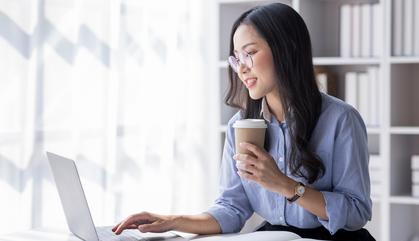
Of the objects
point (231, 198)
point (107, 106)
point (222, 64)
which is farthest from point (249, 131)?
point (222, 64)

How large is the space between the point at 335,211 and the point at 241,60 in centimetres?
49

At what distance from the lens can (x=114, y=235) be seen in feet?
5.97

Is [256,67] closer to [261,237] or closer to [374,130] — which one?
[261,237]

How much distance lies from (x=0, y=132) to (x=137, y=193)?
946 millimetres

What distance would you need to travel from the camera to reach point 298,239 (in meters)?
1.76

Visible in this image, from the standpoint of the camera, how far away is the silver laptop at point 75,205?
5.66 feet

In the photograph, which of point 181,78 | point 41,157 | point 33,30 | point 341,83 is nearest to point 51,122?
point 41,157

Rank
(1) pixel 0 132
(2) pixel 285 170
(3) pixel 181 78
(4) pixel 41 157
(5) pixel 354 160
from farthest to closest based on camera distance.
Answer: (3) pixel 181 78 → (4) pixel 41 157 → (1) pixel 0 132 → (2) pixel 285 170 → (5) pixel 354 160

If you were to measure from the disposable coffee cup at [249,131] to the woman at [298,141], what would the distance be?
0.20m

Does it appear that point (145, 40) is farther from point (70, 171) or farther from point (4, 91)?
point (70, 171)

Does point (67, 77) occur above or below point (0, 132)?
above

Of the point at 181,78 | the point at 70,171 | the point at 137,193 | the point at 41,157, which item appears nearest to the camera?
the point at 70,171

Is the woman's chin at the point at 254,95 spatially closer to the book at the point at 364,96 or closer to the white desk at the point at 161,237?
the white desk at the point at 161,237

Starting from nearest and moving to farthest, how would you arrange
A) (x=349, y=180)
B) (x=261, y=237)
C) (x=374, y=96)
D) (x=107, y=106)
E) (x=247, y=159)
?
(x=261, y=237) < (x=247, y=159) < (x=349, y=180) < (x=107, y=106) < (x=374, y=96)
